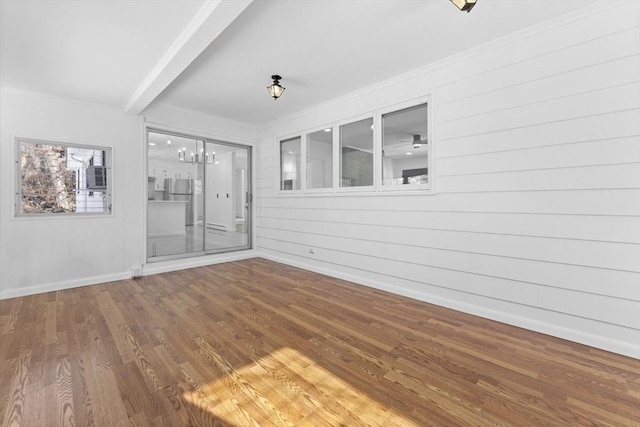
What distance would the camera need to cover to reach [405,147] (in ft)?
11.6

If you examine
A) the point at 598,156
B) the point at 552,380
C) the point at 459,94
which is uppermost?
the point at 459,94

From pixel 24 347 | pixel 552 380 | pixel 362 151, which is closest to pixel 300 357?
pixel 552 380

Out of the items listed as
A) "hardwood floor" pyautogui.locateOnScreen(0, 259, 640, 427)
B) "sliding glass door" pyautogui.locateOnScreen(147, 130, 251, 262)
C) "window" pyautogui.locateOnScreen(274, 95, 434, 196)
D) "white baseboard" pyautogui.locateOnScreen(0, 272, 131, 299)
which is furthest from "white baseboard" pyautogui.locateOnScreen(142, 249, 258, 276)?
"window" pyautogui.locateOnScreen(274, 95, 434, 196)

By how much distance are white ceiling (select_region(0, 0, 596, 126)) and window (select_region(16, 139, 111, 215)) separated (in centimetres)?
77

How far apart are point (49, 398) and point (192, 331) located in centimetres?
97

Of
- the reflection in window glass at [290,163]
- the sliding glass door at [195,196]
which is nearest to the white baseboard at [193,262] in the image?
the sliding glass door at [195,196]

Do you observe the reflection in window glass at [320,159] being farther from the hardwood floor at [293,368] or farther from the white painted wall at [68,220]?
the white painted wall at [68,220]

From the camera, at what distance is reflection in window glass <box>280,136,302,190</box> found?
16.6 feet

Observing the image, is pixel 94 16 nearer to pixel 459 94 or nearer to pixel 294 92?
pixel 294 92

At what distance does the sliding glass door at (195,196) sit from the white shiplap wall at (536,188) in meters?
3.38

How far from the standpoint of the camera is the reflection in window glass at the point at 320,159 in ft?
14.7

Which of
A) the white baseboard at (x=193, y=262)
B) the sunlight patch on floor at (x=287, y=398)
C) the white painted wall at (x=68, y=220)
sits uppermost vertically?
the white painted wall at (x=68, y=220)

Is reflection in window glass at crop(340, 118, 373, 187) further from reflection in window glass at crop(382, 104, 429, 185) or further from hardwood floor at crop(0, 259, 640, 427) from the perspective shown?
hardwood floor at crop(0, 259, 640, 427)

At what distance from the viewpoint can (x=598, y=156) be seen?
2.25 meters
